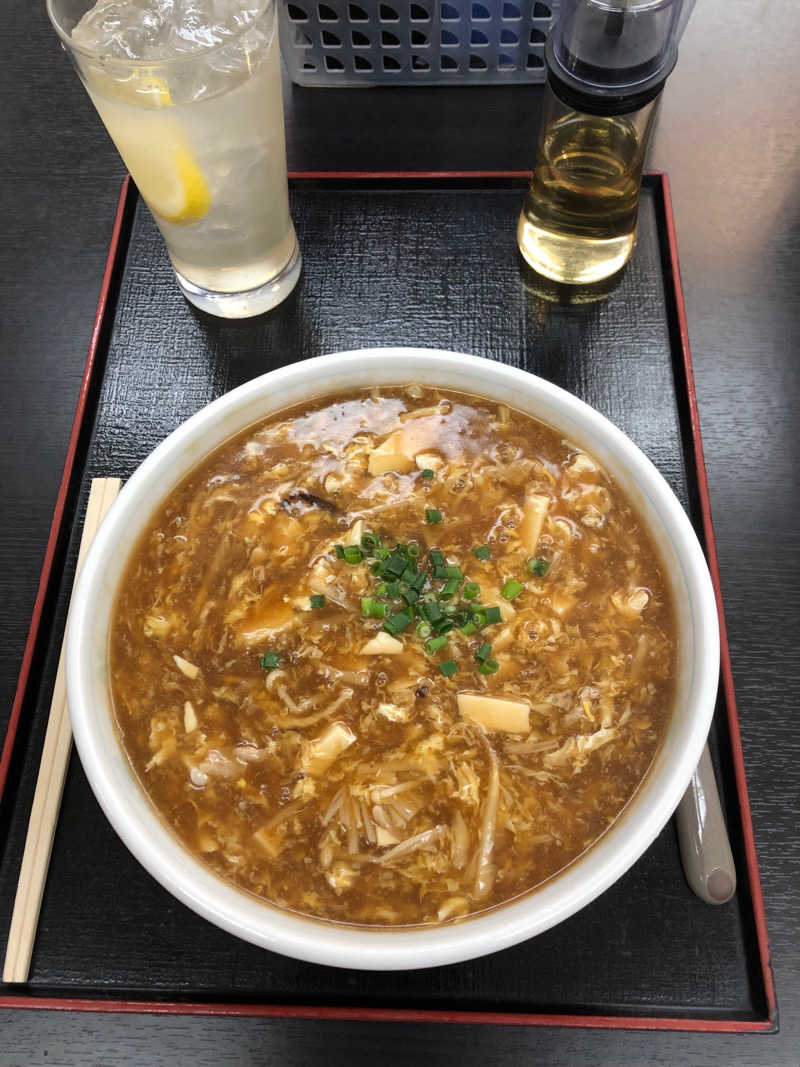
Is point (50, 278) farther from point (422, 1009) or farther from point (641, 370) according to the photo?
point (422, 1009)

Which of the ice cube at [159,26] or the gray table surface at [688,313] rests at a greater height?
the ice cube at [159,26]

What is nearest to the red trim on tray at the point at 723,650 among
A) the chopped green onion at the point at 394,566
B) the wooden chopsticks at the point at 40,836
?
the chopped green onion at the point at 394,566

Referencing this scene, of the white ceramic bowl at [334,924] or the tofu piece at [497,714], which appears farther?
the tofu piece at [497,714]

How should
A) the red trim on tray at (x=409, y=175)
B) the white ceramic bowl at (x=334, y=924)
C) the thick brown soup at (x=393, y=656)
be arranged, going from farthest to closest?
1. the red trim on tray at (x=409, y=175)
2. the thick brown soup at (x=393, y=656)
3. the white ceramic bowl at (x=334, y=924)

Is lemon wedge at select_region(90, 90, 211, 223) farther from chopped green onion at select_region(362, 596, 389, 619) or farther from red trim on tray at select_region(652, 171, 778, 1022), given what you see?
red trim on tray at select_region(652, 171, 778, 1022)

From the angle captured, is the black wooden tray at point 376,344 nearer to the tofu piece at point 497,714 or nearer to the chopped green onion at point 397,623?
the tofu piece at point 497,714

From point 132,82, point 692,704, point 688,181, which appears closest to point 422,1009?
point 692,704

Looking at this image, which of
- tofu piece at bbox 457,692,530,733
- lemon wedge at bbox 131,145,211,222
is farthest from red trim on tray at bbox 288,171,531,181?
tofu piece at bbox 457,692,530,733
